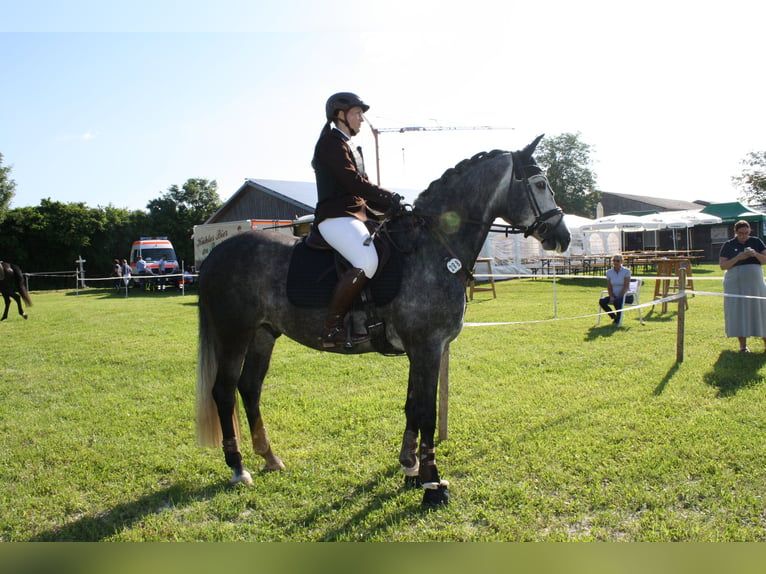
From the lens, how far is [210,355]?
14.5 feet

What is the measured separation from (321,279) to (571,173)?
65.9 m

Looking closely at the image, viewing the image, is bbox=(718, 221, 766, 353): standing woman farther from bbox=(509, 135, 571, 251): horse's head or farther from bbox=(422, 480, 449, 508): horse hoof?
bbox=(422, 480, 449, 508): horse hoof

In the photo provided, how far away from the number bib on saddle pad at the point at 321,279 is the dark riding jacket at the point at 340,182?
0.30m

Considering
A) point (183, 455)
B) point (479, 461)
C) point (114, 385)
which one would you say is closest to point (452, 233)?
point (479, 461)

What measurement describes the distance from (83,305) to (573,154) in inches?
2347

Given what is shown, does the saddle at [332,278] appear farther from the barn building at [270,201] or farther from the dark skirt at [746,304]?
the barn building at [270,201]

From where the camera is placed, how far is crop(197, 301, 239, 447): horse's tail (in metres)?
4.41

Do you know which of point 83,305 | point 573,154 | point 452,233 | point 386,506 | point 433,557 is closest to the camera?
point 433,557

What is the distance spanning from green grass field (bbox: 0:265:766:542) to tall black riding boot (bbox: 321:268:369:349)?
1.21 metres

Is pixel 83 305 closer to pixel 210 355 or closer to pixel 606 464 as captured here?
pixel 210 355

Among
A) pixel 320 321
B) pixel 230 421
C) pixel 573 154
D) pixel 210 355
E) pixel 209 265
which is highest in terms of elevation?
pixel 573 154

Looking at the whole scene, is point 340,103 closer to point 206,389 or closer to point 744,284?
point 206,389

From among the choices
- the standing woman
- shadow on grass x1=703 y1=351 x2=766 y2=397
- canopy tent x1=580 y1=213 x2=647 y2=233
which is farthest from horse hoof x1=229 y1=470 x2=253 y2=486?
canopy tent x1=580 y1=213 x2=647 y2=233

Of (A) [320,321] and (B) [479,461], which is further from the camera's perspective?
(B) [479,461]
